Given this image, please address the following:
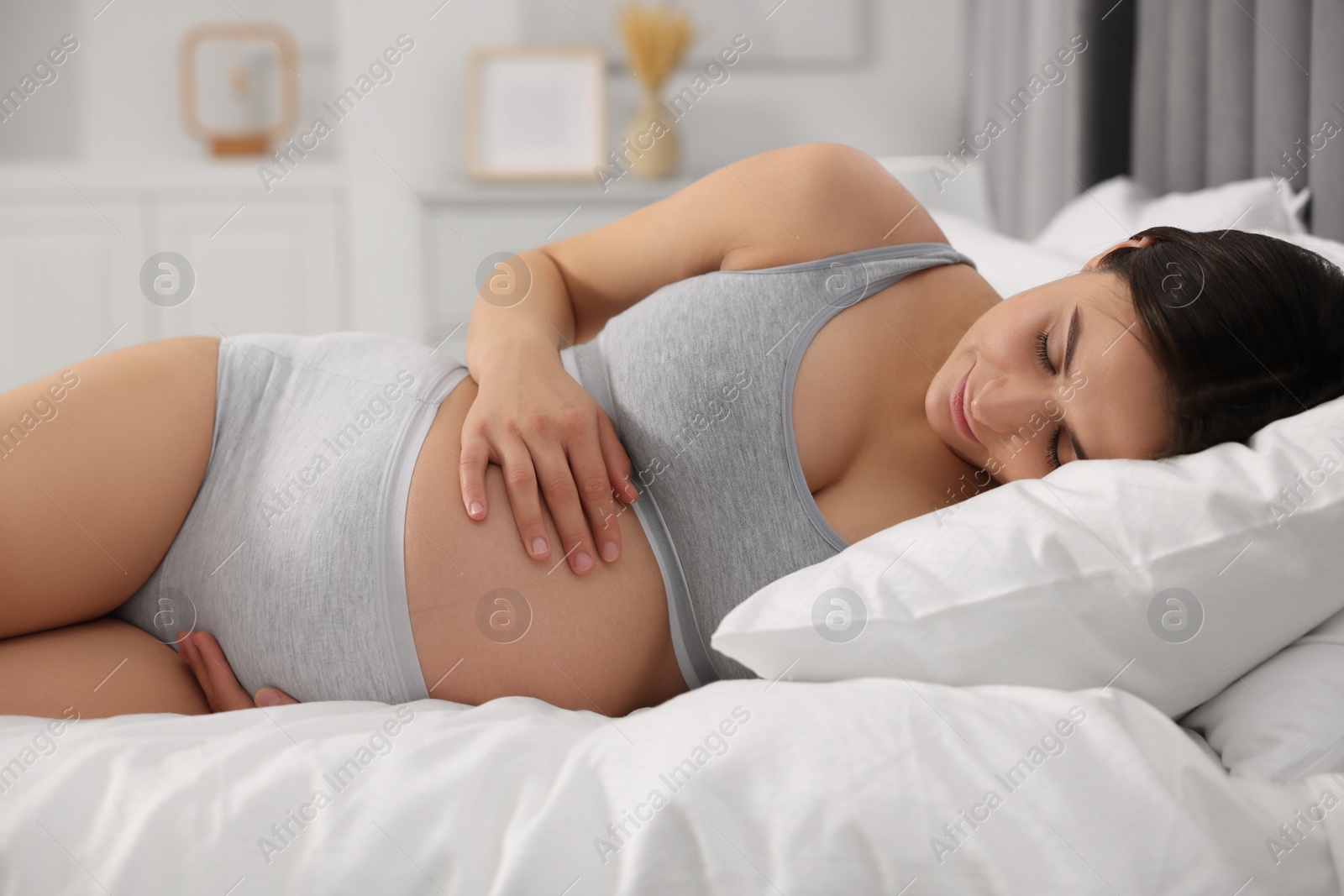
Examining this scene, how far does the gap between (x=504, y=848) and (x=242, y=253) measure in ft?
8.59

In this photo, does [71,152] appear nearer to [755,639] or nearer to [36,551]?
[36,551]

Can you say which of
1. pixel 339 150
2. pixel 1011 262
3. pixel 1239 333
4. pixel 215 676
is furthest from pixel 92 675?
pixel 339 150

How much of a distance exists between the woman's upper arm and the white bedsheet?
1.49 feet

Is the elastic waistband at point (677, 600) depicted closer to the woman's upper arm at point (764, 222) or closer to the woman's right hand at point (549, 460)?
the woman's right hand at point (549, 460)

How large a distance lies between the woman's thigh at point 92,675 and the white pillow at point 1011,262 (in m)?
0.90

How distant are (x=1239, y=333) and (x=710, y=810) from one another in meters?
0.52

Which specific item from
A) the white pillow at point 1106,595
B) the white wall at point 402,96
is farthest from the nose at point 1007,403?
the white wall at point 402,96

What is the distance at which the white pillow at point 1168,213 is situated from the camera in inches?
44.2

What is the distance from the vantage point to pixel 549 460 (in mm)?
710

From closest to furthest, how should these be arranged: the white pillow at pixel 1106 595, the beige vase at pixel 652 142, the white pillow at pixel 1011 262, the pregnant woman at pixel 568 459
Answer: the white pillow at pixel 1106 595 → the pregnant woman at pixel 568 459 → the white pillow at pixel 1011 262 → the beige vase at pixel 652 142

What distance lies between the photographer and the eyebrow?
2.30 feet

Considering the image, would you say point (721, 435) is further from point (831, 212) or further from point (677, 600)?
point (831, 212)

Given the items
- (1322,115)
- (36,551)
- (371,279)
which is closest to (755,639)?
(36,551)

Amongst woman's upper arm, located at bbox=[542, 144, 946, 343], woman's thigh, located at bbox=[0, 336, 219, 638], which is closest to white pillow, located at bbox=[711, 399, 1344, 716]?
woman's upper arm, located at bbox=[542, 144, 946, 343]
